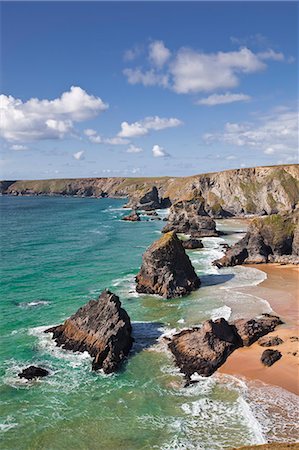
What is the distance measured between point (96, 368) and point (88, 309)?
6.36m

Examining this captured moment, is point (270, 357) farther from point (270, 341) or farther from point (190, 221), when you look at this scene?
point (190, 221)

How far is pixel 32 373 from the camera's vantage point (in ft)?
102

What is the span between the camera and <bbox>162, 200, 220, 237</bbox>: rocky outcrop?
10178 centimetres

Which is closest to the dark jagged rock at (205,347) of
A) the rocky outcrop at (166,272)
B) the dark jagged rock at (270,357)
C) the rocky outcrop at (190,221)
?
the dark jagged rock at (270,357)

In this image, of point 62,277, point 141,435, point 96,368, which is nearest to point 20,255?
point 62,277

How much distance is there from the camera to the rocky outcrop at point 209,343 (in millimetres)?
31913

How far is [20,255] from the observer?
2940 inches

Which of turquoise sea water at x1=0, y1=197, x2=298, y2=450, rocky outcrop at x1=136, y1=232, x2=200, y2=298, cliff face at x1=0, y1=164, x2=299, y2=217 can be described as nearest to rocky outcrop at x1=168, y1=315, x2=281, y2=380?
turquoise sea water at x1=0, y1=197, x2=298, y2=450

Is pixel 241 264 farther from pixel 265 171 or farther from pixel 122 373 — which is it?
pixel 265 171

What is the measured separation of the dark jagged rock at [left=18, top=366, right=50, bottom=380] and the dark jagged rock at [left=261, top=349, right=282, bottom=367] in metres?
17.2

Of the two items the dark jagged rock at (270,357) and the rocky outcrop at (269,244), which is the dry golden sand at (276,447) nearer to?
the dark jagged rock at (270,357)

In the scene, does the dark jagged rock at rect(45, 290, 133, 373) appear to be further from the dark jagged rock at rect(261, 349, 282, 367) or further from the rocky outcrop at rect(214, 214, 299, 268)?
the rocky outcrop at rect(214, 214, 299, 268)

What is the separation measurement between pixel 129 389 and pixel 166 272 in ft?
76.5

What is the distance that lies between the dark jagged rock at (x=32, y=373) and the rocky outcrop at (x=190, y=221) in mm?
71250
